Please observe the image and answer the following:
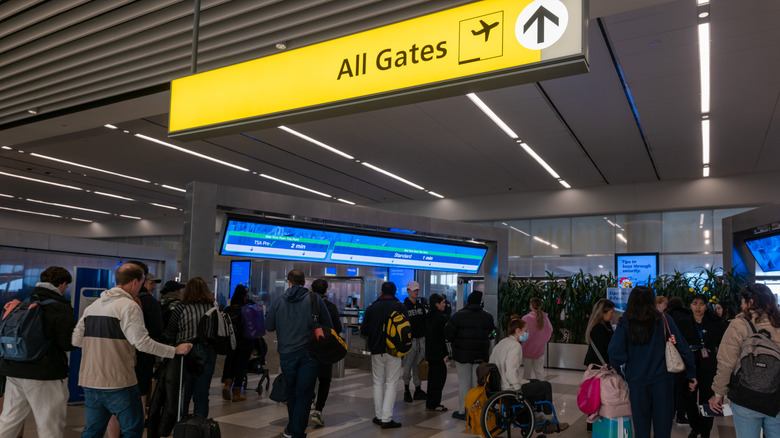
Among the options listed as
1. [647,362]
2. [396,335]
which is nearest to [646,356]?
[647,362]

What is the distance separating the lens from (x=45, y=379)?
4.39 m

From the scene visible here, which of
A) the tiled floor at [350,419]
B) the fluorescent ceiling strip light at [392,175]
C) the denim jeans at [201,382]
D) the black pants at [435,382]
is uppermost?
the fluorescent ceiling strip light at [392,175]

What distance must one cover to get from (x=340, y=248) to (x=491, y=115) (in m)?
3.59

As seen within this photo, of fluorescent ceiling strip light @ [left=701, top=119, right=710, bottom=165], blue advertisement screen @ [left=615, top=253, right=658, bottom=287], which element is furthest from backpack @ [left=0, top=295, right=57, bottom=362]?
blue advertisement screen @ [left=615, top=253, right=658, bottom=287]

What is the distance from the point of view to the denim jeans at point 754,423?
3.75 m

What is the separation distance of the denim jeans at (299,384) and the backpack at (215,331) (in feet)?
1.85

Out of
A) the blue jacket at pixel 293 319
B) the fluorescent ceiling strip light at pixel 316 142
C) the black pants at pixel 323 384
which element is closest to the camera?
the blue jacket at pixel 293 319

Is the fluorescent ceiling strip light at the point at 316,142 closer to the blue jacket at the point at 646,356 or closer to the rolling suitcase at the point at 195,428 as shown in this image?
the rolling suitcase at the point at 195,428

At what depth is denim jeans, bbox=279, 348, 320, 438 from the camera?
5.60 m

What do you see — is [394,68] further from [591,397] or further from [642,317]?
[591,397]

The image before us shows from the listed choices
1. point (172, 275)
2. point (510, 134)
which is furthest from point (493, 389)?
point (172, 275)

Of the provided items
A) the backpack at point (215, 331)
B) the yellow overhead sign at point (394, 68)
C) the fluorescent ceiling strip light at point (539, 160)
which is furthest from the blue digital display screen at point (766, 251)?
the yellow overhead sign at point (394, 68)

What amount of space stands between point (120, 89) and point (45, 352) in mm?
3040

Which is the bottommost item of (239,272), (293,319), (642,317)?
(293,319)
